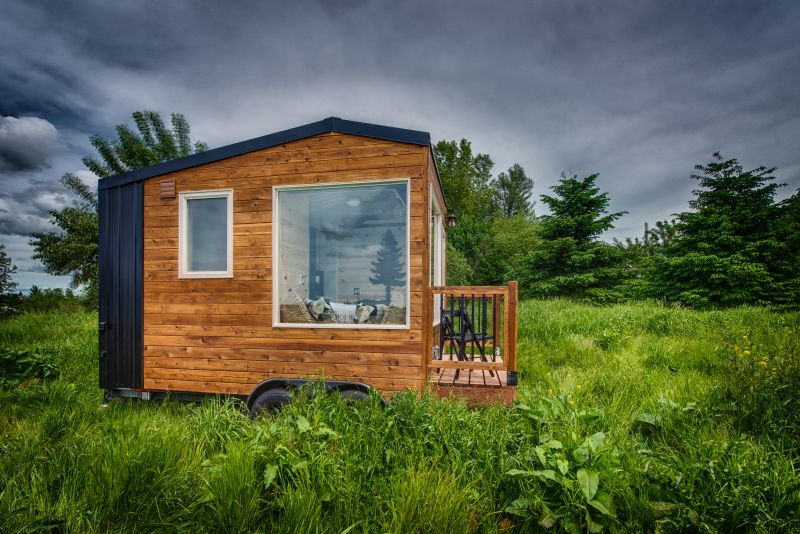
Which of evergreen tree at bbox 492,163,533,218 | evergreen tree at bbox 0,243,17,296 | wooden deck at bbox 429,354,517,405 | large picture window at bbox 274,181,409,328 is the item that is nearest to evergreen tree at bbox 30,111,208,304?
evergreen tree at bbox 0,243,17,296

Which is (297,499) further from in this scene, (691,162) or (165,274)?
(691,162)

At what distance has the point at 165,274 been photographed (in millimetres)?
4266

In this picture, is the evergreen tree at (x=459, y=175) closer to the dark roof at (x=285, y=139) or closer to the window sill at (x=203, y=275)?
the dark roof at (x=285, y=139)

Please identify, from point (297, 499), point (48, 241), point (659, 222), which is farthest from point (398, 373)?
point (659, 222)

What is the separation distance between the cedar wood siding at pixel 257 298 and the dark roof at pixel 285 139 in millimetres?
67

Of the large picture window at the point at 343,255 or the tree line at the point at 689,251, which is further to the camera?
the tree line at the point at 689,251

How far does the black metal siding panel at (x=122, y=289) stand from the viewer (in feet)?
14.1

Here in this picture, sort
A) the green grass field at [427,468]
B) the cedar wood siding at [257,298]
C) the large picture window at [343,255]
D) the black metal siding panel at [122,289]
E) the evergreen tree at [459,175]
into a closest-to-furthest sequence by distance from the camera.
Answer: the green grass field at [427,468], the cedar wood siding at [257,298], the large picture window at [343,255], the black metal siding panel at [122,289], the evergreen tree at [459,175]

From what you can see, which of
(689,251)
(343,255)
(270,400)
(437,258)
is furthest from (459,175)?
(270,400)

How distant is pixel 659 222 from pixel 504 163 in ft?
36.4

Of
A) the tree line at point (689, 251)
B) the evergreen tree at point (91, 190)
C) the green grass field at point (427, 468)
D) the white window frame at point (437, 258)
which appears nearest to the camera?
the green grass field at point (427, 468)

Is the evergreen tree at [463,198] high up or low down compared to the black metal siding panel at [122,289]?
up

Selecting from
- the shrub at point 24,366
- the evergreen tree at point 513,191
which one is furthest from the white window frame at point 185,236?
the evergreen tree at point 513,191

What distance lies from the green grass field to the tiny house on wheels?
731 millimetres
